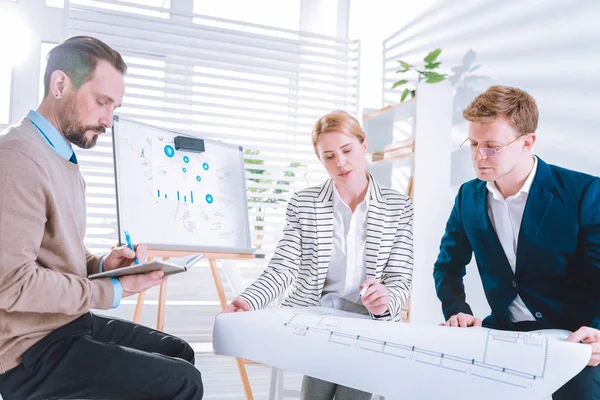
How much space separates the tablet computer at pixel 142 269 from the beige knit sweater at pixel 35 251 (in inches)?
1.2

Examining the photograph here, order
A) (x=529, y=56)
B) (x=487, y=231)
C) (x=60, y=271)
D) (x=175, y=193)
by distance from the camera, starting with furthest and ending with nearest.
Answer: (x=529, y=56)
(x=175, y=193)
(x=487, y=231)
(x=60, y=271)

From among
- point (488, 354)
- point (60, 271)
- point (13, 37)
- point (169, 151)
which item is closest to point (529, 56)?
point (169, 151)

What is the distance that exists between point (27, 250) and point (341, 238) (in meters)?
0.91

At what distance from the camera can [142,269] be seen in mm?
1378

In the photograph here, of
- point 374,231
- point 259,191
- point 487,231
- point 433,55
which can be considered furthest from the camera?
point 259,191

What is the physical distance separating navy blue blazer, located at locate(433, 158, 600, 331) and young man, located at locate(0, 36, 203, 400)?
84cm

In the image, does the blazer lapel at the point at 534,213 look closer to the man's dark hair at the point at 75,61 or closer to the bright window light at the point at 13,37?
the man's dark hair at the point at 75,61

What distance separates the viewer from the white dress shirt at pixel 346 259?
175cm

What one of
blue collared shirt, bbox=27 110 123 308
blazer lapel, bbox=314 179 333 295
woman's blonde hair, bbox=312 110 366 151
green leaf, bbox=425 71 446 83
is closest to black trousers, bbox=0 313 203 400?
blue collared shirt, bbox=27 110 123 308

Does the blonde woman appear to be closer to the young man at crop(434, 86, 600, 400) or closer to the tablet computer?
the young man at crop(434, 86, 600, 400)

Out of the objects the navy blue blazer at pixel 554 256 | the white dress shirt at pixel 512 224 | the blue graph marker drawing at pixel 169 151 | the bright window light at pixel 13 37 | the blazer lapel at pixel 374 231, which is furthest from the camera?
the bright window light at pixel 13 37

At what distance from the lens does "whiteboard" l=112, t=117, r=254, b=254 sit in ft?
7.62

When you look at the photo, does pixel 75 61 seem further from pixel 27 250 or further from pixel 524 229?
pixel 524 229

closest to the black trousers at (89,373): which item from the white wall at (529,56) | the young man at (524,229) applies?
the young man at (524,229)
